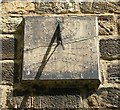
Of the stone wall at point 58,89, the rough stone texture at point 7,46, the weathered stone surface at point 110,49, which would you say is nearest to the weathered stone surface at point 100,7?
the stone wall at point 58,89

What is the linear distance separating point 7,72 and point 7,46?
182mm

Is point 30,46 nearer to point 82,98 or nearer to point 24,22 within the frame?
point 24,22

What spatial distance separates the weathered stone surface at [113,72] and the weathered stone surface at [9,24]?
67 centimetres

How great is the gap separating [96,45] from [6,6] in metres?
Result: 0.68

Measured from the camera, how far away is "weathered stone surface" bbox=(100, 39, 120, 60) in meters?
3.09

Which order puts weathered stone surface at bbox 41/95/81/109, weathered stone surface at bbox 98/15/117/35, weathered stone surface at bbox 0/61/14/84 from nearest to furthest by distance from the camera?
weathered stone surface at bbox 41/95/81/109, weathered stone surface at bbox 0/61/14/84, weathered stone surface at bbox 98/15/117/35

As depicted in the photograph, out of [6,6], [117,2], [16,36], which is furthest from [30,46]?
[117,2]

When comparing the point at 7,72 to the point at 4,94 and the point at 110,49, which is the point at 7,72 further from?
the point at 110,49

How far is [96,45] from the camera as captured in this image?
305 centimetres

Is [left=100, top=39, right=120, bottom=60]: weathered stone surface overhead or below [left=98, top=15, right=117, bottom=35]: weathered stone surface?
below

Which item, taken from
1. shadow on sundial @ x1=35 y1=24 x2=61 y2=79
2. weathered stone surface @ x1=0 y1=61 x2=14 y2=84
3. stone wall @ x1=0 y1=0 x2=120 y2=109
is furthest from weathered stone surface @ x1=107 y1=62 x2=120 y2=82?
weathered stone surface @ x1=0 y1=61 x2=14 y2=84

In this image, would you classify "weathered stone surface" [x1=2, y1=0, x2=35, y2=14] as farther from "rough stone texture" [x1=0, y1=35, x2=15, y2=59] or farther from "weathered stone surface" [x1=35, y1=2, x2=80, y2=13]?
"rough stone texture" [x1=0, y1=35, x2=15, y2=59]

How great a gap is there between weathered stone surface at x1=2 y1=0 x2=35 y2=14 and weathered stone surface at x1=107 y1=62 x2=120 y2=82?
66 centimetres

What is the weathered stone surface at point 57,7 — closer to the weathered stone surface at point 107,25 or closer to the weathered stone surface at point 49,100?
the weathered stone surface at point 107,25
